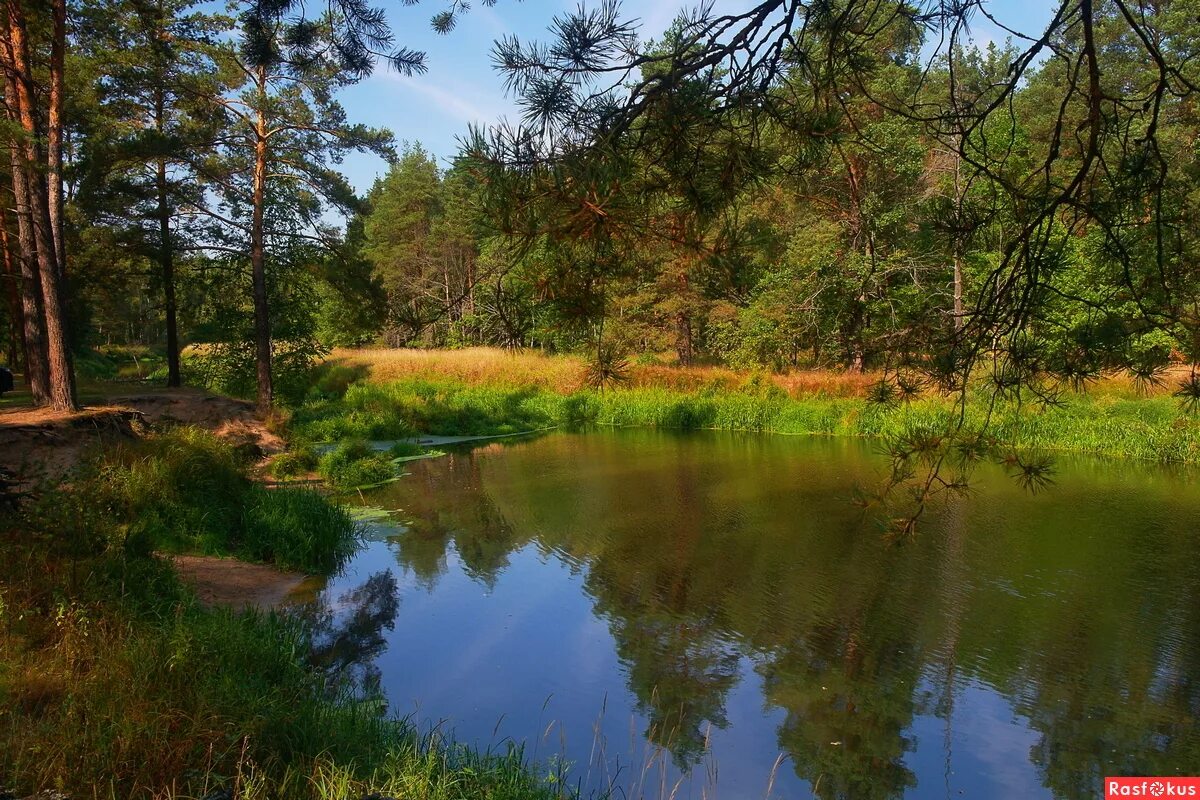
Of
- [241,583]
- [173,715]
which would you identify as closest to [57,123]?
[241,583]

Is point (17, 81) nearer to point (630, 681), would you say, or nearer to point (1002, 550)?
point (630, 681)

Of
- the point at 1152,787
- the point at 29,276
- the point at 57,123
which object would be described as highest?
the point at 57,123

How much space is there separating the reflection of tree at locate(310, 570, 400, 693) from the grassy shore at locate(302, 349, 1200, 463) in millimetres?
6947

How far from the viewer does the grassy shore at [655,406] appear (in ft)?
47.7

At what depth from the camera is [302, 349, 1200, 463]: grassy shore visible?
14.5 meters

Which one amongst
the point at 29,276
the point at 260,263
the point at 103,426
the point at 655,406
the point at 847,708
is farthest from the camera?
the point at 655,406

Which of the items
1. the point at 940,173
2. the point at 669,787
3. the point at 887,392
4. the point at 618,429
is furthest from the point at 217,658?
the point at 940,173

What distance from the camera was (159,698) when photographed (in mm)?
3590

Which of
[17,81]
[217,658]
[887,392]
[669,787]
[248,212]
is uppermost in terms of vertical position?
[17,81]

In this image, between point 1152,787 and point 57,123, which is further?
point 57,123

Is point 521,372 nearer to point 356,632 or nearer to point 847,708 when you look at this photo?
point 356,632

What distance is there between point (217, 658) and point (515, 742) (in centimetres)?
184

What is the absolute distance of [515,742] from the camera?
489 centimetres

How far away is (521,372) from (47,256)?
15089 millimetres
